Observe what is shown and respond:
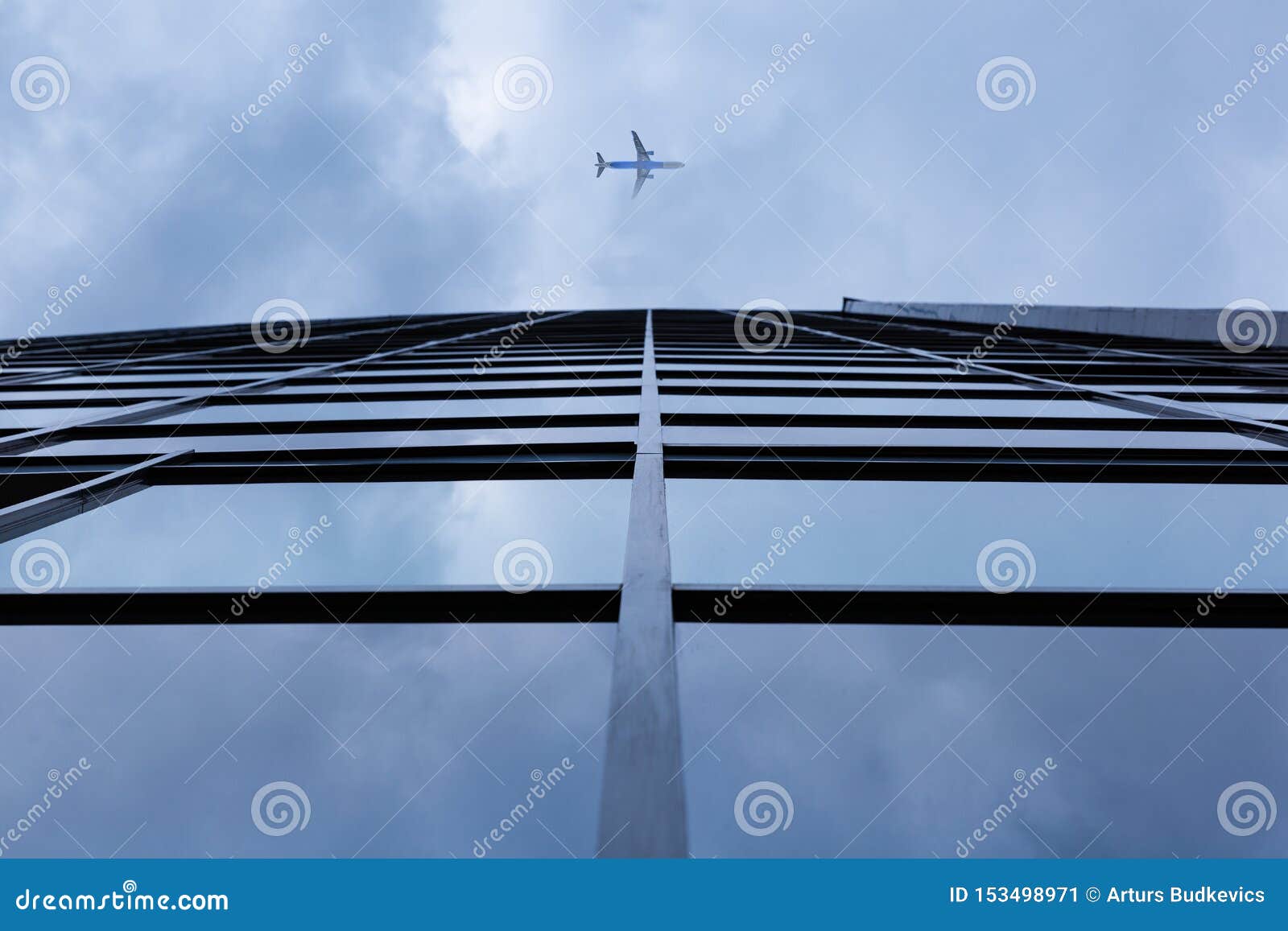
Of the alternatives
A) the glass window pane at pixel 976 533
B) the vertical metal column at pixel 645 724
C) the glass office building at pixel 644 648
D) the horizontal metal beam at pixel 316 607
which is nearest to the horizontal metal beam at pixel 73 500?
the glass office building at pixel 644 648

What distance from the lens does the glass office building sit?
2.72m

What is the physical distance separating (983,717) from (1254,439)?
504 cm

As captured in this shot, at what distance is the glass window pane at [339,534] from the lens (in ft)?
12.8

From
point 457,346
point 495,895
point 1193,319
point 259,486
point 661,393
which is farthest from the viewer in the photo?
point 457,346

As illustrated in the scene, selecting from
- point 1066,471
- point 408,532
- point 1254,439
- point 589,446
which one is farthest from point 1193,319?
point 408,532

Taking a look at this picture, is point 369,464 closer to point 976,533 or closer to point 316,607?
point 316,607

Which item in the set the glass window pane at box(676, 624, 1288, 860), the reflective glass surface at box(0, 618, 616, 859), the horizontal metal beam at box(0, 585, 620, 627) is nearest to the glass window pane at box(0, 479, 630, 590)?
the horizontal metal beam at box(0, 585, 620, 627)

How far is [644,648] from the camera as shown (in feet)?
9.90

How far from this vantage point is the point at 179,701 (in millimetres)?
3158

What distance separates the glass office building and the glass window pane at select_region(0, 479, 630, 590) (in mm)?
28

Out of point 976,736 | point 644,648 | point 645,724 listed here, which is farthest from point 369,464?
point 976,736

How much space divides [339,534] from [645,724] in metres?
2.63

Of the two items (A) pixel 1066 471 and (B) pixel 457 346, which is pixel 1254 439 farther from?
(B) pixel 457 346

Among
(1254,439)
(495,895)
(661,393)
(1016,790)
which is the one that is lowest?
(495,895)
